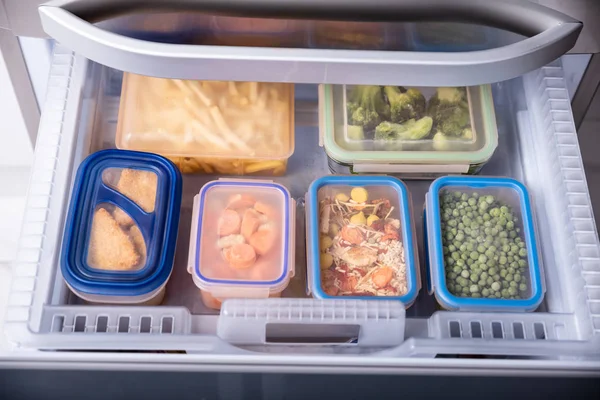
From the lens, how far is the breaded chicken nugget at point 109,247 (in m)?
0.88

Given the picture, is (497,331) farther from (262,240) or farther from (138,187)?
(138,187)

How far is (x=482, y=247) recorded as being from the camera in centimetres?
94

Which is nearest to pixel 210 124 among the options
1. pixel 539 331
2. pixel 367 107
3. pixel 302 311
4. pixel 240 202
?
pixel 240 202

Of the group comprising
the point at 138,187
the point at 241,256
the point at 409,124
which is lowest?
the point at 241,256

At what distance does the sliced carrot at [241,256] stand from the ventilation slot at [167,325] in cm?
12

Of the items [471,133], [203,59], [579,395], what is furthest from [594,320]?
[203,59]

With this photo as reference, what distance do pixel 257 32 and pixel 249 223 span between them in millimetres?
274

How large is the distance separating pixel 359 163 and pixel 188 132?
0.90 ft

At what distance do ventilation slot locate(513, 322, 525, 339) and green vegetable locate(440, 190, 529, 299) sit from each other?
0.05 m

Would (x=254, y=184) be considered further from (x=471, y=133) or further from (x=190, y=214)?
(x=471, y=133)

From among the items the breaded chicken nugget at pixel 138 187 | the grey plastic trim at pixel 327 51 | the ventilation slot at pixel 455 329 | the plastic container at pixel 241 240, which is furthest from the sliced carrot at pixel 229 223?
the ventilation slot at pixel 455 329

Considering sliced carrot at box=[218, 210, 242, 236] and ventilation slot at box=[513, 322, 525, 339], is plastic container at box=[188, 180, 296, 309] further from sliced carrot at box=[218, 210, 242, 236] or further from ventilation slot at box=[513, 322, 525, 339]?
ventilation slot at box=[513, 322, 525, 339]

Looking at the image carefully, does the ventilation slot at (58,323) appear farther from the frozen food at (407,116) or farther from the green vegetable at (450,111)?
the green vegetable at (450,111)

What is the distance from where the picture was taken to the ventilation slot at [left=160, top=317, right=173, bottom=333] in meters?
0.85
